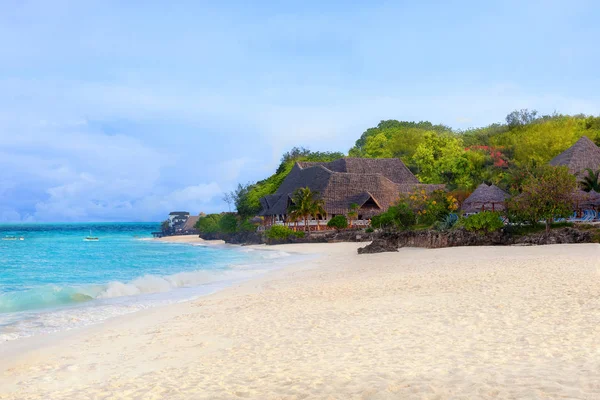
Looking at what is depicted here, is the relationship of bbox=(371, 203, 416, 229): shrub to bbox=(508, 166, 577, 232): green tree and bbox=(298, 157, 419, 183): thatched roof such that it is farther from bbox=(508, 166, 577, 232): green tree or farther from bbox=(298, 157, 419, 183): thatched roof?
bbox=(298, 157, 419, 183): thatched roof

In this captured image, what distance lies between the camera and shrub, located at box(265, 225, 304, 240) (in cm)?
4128

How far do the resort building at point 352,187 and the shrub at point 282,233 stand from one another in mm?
3910

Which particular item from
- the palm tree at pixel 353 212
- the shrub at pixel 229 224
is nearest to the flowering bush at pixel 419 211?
the palm tree at pixel 353 212

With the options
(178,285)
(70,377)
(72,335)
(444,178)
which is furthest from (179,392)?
(444,178)

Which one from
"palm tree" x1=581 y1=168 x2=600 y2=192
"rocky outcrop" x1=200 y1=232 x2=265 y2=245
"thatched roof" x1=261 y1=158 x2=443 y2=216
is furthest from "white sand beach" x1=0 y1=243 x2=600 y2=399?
"rocky outcrop" x1=200 y1=232 x2=265 y2=245

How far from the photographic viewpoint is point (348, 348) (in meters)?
6.36

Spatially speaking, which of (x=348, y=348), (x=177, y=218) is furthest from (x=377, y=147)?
(x=348, y=348)

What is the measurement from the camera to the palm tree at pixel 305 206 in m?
42.3

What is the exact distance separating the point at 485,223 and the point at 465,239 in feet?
4.19

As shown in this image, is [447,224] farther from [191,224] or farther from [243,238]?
[191,224]

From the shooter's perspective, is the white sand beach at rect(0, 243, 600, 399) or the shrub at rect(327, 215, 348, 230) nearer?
the white sand beach at rect(0, 243, 600, 399)

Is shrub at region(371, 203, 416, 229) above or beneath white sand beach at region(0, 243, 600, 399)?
above

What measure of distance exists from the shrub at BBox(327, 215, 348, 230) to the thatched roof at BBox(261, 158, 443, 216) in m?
1.90

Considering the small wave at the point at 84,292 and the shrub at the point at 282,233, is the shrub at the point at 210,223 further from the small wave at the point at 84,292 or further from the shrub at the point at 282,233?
the small wave at the point at 84,292
